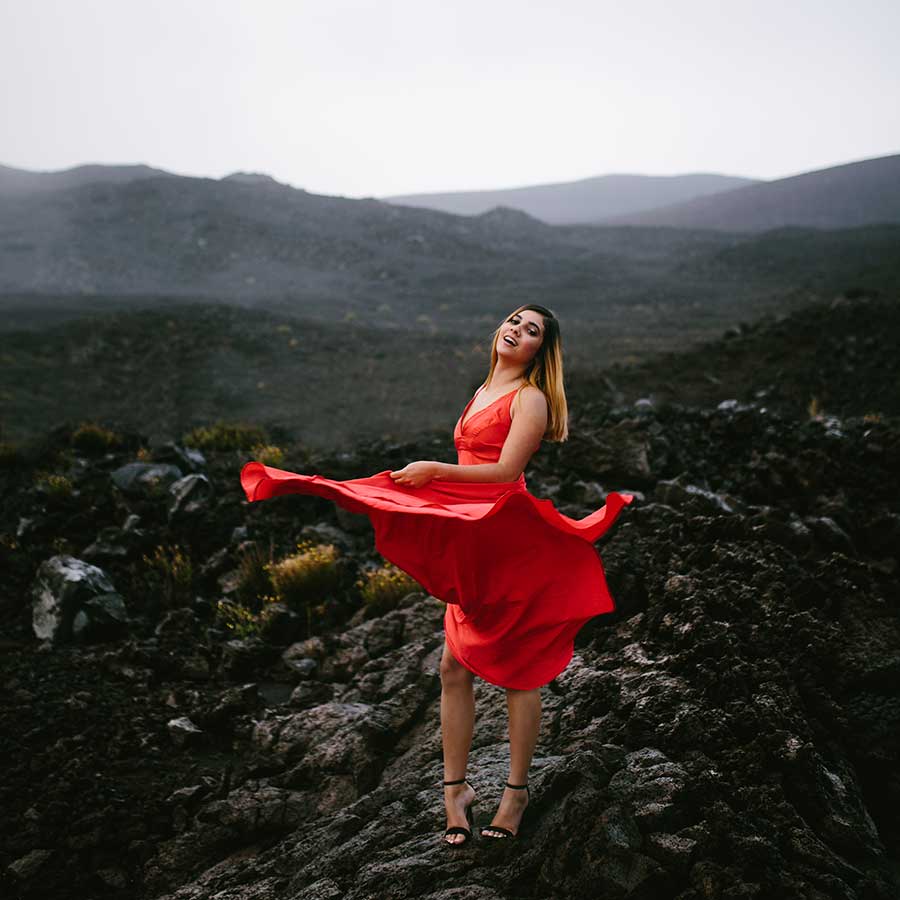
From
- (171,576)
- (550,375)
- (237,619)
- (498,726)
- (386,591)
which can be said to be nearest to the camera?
(550,375)

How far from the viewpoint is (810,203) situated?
7050 cm

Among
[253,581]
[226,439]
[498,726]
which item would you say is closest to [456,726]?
[498,726]

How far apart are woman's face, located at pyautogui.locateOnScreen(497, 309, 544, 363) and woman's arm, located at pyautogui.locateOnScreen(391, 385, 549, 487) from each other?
0.17m

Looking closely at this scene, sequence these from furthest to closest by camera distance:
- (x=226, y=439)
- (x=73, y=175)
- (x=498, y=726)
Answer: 1. (x=73, y=175)
2. (x=226, y=439)
3. (x=498, y=726)

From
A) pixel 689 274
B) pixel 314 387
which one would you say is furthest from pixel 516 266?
pixel 314 387

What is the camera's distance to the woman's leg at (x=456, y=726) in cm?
266

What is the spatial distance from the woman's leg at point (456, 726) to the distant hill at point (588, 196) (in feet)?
341

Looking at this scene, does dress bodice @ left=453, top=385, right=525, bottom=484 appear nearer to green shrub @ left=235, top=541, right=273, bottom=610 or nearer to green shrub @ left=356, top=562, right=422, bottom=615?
green shrub @ left=356, top=562, right=422, bottom=615

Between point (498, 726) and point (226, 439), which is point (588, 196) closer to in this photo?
point (226, 439)

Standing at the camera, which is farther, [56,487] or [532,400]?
[56,487]

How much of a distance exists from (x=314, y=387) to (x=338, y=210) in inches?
1641

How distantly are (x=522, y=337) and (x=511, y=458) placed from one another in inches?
19.5

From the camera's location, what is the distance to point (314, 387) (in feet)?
62.5

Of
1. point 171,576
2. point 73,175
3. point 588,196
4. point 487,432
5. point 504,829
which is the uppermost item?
point 588,196
